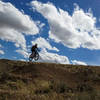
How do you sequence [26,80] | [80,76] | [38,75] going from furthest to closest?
[80,76], [38,75], [26,80]

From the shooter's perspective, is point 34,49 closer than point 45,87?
No

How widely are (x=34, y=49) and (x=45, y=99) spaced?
4606 cm

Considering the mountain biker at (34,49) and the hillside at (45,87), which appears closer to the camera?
the hillside at (45,87)

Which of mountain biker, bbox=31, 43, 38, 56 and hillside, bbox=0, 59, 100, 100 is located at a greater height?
mountain biker, bbox=31, 43, 38, 56

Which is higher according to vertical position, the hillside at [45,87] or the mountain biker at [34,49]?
the mountain biker at [34,49]

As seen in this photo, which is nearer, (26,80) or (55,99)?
(55,99)

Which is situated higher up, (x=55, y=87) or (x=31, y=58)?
(x=31, y=58)

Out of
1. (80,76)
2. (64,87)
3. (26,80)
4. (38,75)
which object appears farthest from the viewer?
(80,76)

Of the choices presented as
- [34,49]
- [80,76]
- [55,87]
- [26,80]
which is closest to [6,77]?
[26,80]

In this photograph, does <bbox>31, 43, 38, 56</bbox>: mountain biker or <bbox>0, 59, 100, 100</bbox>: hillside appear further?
<bbox>31, 43, 38, 56</bbox>: mountain biker

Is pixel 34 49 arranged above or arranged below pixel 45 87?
above

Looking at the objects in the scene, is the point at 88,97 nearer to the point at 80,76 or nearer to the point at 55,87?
the point at 55,87

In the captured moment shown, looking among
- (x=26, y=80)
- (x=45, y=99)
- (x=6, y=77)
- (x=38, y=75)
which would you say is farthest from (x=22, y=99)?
(x=38, y=75)

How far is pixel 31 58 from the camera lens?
5731 cm
